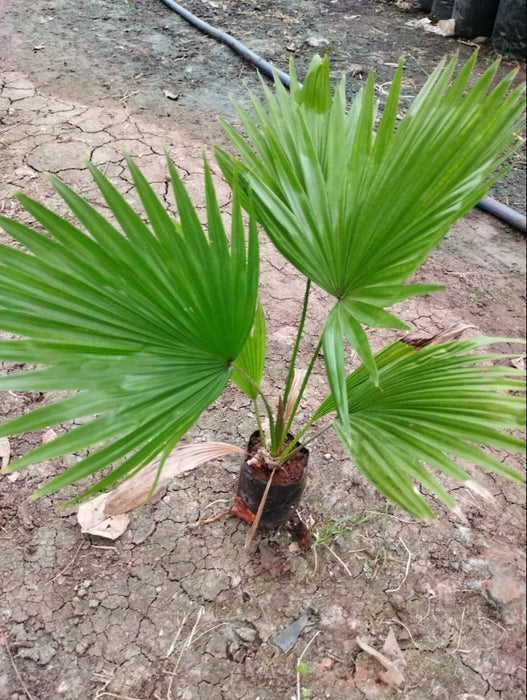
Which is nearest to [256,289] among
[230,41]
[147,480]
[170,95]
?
[147,480]

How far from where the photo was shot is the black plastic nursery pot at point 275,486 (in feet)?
3.99

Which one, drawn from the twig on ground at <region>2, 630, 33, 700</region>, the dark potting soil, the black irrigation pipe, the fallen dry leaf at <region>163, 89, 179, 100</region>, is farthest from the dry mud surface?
the fallen dry leaf at <region>163, 89, 179, 100</region>

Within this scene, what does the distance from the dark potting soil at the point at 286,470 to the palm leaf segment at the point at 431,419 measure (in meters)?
0.27

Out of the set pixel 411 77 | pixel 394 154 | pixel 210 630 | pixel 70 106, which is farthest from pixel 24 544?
pixel 70 106

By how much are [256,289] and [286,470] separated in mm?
483

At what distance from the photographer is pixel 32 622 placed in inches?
47.8

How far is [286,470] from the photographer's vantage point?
124 centimetres

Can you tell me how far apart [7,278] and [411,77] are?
4.64ft

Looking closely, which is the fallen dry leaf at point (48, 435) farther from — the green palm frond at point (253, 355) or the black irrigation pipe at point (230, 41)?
the black irrigation pipe at point (230, 41)

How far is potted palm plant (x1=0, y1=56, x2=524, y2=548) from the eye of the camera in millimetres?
817

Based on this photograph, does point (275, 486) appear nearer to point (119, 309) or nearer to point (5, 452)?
point (119, 309)

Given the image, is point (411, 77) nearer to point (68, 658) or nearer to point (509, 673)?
point (509, 673)

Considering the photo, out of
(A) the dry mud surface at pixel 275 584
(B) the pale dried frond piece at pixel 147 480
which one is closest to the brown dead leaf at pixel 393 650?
(A) the dry mud surface at pixel 275 584

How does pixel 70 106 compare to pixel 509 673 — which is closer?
pixel 509 673
